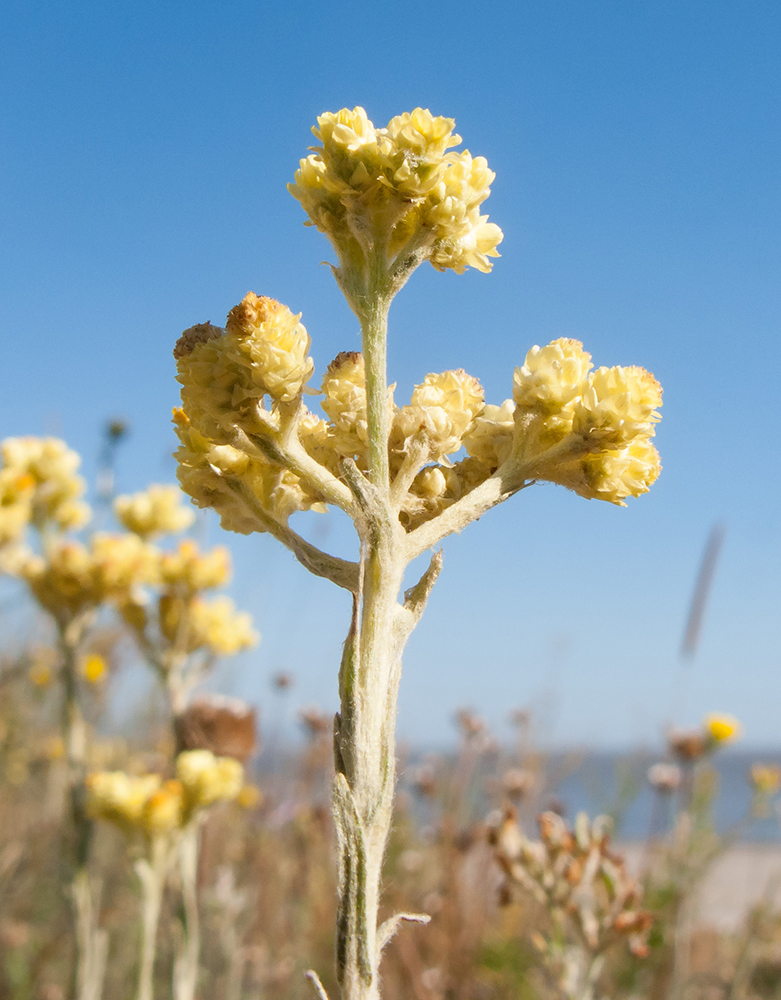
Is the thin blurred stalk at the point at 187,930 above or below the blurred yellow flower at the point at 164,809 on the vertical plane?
below

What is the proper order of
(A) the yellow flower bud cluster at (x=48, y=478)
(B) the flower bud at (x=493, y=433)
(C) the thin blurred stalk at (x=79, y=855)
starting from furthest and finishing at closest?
1. (A) the yellow flower bud cluster at (x=48, y=478)
2. (C) the thin blurred stalk at (x=79, y=855)
3. (B) the flower bud at (x=493, y=433)

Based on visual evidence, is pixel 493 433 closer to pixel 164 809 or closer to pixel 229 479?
pixel 229 479

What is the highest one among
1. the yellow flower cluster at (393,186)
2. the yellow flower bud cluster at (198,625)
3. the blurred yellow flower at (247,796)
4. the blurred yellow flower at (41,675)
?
the yellow flower cluster at (393,186)

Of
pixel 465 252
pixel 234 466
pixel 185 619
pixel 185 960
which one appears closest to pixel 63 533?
pixel 185 619

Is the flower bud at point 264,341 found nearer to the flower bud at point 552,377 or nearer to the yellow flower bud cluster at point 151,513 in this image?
the flower bud at point 552,377

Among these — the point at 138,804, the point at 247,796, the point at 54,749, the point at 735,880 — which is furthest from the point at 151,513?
the point at 735,880

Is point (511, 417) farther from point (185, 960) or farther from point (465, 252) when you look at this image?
point (185, 960)

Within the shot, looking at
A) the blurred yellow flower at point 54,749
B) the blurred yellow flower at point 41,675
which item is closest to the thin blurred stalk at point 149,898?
the blurred yellow flower at point 41,675
